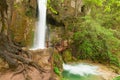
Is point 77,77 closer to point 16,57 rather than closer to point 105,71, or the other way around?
point 105,71

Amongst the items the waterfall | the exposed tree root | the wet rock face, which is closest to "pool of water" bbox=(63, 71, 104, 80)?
the exposed tree root

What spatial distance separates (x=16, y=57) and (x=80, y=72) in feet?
15.5

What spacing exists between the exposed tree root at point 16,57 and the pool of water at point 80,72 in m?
2.65

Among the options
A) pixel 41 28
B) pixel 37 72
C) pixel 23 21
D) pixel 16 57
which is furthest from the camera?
pixel 41 28

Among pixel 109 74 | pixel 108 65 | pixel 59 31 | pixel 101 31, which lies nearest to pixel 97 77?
pixel 109 74

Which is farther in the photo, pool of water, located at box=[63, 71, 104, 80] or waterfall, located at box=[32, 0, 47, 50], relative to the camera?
waterfall, located at box=[32, 0, 47, 50]

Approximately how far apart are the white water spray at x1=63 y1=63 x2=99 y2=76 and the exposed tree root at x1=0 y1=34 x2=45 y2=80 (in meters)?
3.74

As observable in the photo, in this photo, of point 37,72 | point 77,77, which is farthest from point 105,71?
point 37,72

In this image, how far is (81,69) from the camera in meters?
14.4

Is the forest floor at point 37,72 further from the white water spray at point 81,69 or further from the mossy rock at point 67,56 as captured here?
the mossy rock at point 67,56

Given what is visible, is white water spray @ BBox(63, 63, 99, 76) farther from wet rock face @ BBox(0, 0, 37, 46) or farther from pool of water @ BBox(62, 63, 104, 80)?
wet rock face @ BBox(0, 0, 37, 46)

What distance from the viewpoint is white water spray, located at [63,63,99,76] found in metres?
13.6

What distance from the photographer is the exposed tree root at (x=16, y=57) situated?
33.0ft

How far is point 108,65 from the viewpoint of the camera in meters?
16.0
